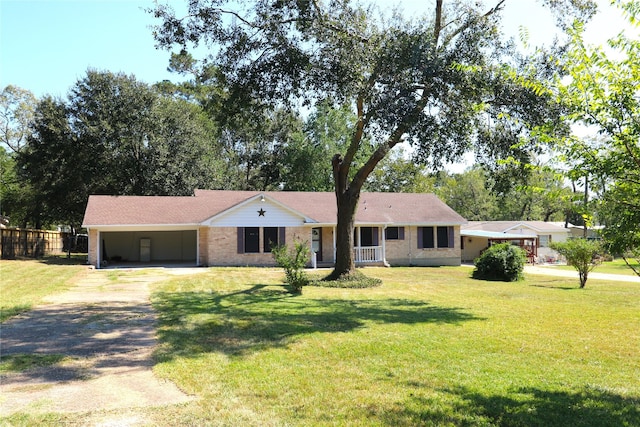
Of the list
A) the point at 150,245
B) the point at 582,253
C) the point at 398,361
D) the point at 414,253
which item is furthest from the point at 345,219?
the point at 150,245

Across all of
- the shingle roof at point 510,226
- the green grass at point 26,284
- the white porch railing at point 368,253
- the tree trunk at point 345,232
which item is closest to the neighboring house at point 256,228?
the white porch railing at point 368,253

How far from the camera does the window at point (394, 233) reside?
97.0 feet

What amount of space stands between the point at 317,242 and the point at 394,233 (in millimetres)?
5015

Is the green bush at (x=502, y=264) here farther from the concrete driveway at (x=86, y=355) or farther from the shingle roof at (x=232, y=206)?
the concrete driveway at (x=86, y=355)

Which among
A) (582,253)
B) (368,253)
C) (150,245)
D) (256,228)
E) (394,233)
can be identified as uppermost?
(256,228)

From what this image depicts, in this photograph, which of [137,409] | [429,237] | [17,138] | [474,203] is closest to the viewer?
[137,409]

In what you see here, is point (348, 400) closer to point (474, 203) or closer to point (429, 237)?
point (429, 237)

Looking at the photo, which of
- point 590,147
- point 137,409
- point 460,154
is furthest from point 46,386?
point 460,154

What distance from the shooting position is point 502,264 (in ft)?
70.3

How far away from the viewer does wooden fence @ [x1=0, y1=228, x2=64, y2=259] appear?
84.0 feet

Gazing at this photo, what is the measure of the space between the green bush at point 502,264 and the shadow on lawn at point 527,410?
A: 16505mm

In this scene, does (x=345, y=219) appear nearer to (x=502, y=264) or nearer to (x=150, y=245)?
(x=502, y=264)

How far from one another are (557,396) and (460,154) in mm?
9968

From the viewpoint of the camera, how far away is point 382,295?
15.2 m
